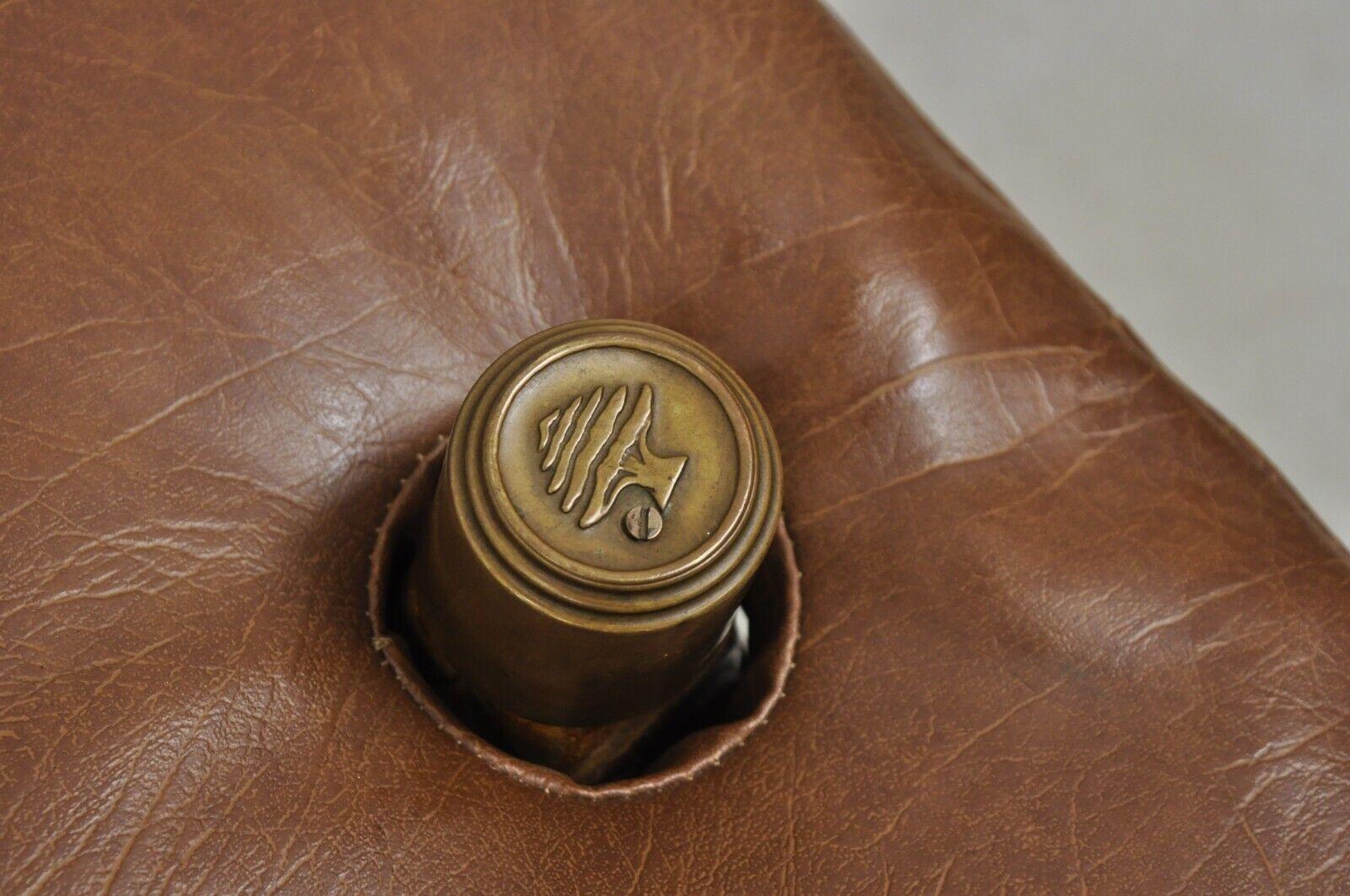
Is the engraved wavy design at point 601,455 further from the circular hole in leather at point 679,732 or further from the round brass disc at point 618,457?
the circular hole in leather at point 679,732

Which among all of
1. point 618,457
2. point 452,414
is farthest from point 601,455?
point 452,414

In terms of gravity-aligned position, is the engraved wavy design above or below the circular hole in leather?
above

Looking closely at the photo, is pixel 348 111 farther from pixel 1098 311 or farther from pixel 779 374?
pixel 1098 311

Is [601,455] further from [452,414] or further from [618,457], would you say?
[452,414]

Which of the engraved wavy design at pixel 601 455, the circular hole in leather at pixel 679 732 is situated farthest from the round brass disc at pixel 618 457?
the circular hole in leather at pixel 679 732

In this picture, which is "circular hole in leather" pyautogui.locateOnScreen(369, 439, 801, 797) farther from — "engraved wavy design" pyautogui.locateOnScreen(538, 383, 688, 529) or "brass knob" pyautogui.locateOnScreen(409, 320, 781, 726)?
"engraved wavy design" pyautogui.locateOnScreen(538, 383, 688, 529)

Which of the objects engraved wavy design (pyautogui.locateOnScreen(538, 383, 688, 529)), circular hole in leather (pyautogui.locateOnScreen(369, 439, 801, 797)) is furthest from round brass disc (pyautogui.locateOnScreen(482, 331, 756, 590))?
circular hole in leather (pyautogui.locateOnScreen(369, 439, 801, 797))
